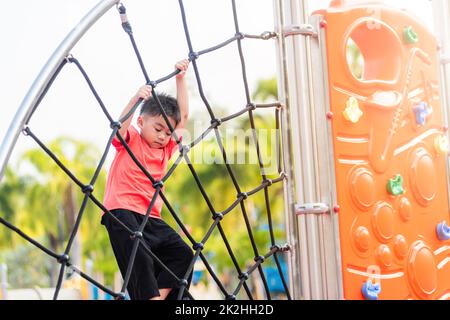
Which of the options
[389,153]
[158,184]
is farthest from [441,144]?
[158,184]

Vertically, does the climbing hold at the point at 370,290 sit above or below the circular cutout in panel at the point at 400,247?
below

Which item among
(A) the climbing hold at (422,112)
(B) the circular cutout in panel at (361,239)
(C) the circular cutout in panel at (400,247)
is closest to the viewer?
(B) the circular cutout in panel at (361,239)

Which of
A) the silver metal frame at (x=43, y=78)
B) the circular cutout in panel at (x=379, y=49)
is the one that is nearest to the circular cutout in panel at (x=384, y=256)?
the circular cutout in panel at (x=379, y=49)

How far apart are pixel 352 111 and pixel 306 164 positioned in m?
0.25

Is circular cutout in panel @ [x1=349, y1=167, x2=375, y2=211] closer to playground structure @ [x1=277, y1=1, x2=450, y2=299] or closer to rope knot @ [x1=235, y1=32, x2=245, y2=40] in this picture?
playground structure @ [x1=277, y1=1, x2=450, y2=299]

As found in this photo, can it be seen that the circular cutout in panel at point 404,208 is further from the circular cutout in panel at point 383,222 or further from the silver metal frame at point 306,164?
the silver metal frame at point 306,164

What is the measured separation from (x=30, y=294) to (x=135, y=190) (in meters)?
2.86

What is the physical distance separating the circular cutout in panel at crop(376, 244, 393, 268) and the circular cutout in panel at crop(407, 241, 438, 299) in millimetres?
87

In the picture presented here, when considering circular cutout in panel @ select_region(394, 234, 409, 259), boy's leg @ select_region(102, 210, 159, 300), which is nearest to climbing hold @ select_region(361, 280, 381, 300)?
circular cutout in panel @ select_region(394, 234, 409, 259)

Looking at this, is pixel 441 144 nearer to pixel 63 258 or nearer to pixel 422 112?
pixel 422 112

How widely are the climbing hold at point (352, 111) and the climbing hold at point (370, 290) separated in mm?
430

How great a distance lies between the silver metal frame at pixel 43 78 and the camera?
1.57 metres

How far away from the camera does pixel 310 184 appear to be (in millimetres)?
1960
